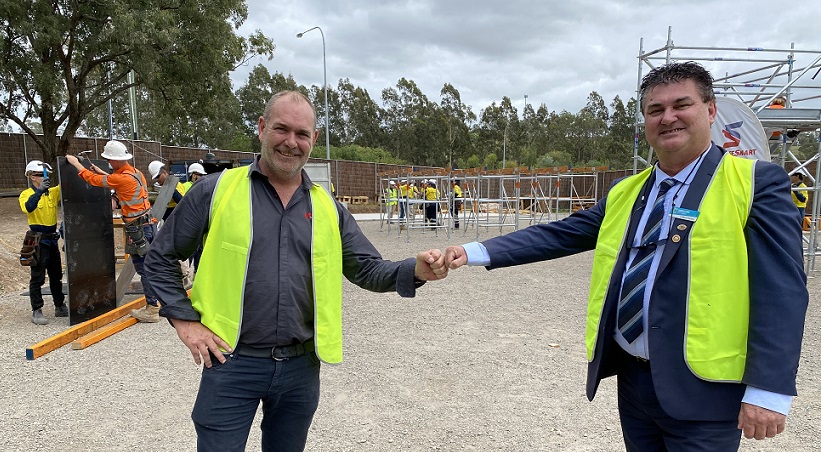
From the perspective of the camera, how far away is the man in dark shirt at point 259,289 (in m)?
1.87

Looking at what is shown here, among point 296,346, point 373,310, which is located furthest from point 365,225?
point 296,346

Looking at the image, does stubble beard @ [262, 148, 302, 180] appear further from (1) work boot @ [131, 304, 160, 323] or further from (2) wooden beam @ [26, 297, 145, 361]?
(1) work boot @ [131, 304, 160, 323]

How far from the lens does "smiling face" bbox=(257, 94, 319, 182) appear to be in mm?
1961

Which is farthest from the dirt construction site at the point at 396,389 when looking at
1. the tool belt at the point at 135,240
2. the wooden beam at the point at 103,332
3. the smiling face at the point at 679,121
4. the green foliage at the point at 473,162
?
the green foliage at the point at 473,162

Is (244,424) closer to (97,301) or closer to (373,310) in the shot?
(373,310)

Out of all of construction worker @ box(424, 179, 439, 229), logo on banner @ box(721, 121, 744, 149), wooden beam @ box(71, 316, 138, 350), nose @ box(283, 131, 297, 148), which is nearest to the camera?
nose @ box(283, 131, 297, 148)

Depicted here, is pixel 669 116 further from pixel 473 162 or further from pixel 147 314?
pixel 473 162

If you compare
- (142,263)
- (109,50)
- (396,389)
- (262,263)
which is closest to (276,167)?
(262,263)

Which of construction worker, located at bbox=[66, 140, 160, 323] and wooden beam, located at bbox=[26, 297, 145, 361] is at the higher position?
construction worker, located at bbox=[66, 140, 160, 323]

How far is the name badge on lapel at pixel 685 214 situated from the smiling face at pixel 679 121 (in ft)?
0.65

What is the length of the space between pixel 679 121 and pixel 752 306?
61 centimetres

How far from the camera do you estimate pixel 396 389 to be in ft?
12.9

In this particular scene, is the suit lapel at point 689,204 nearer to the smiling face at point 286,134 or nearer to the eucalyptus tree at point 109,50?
the smiling face at point 286,134

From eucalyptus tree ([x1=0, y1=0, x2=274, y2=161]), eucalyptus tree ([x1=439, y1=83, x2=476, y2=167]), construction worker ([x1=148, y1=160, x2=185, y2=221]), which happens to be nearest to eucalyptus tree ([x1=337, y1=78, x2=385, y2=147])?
eucalyptus tree ([x1=439, y1=83, x2=476, y2=167])
